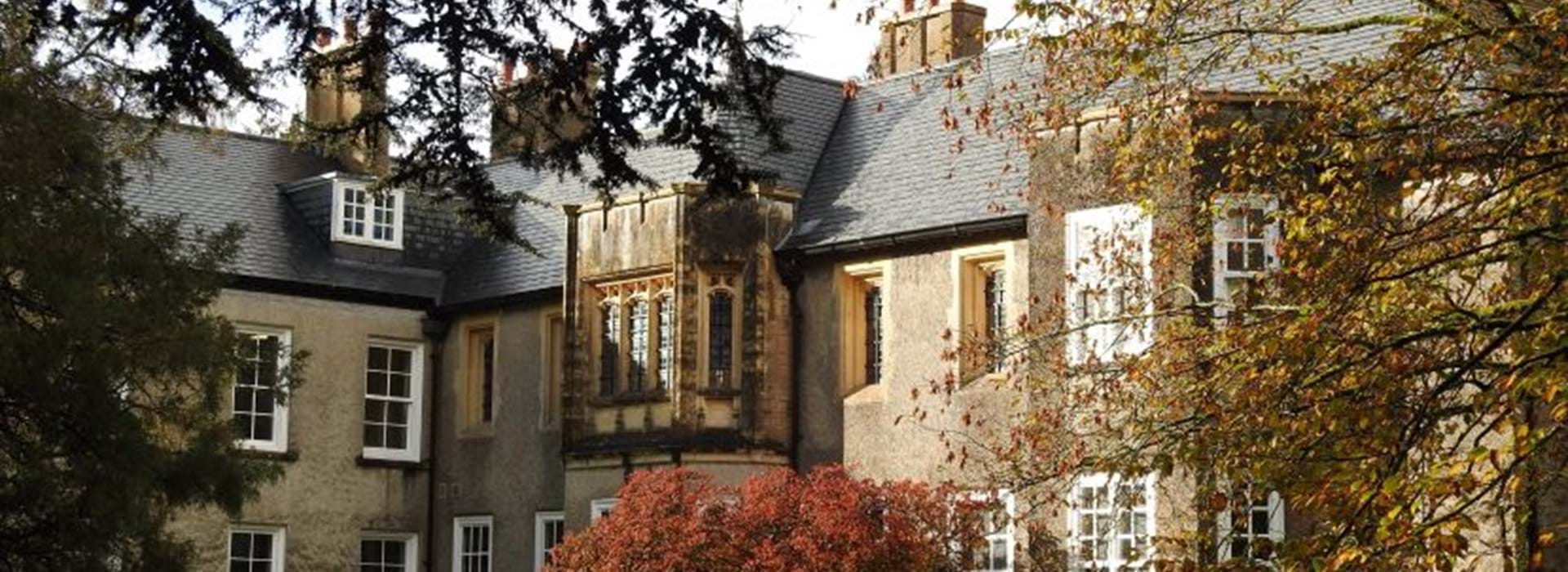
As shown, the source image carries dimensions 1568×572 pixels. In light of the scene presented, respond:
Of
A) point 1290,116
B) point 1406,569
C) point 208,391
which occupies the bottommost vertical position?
point 1406,569

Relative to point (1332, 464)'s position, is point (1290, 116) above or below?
above

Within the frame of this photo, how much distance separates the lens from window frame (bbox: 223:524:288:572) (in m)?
31.7

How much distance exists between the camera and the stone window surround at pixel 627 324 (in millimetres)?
28969

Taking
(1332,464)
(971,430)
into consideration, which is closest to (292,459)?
(971,430)

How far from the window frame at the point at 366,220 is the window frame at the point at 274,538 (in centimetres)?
390

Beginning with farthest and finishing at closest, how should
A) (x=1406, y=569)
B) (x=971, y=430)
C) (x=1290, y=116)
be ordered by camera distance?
(x=971, y=430), (x=1290, y=116), (x=1406, y=569)

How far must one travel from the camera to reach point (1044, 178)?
24750 mm

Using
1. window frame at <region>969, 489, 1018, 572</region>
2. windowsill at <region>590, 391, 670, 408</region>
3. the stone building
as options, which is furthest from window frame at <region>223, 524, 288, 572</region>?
window frame at <region>969, 489, 1018, 572</region>

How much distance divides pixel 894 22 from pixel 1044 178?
9.06m

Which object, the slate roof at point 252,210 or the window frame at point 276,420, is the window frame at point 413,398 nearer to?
the slate roof at point 252,210

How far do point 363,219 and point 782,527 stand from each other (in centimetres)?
1123

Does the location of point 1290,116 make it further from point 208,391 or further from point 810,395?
point 810,395

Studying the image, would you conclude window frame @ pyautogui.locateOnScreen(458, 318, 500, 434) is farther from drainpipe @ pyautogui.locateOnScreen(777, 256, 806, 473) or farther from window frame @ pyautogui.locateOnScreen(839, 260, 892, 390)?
window frame @ pyautogui.locateOnScreen(839, 260, 892, 390)

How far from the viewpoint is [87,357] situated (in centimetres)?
1956
